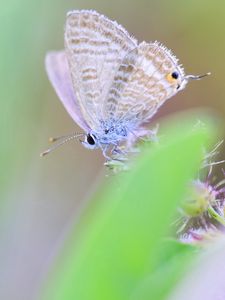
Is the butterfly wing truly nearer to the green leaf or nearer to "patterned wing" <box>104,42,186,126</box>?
"patterned wing" <box>104,42,186,126</box>

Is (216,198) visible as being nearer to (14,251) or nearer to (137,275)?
(137,275)

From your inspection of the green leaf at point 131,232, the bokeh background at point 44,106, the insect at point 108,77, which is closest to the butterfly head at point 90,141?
the insect at point 108,77

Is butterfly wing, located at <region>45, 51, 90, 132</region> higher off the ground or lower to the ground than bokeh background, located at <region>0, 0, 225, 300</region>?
lower

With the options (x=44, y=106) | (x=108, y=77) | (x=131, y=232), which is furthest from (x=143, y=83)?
(x=44, y=106)

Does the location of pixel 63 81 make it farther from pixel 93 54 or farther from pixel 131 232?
pixel 131 232

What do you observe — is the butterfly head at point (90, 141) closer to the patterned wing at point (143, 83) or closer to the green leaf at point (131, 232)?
the patterned wing at point (143, 83)

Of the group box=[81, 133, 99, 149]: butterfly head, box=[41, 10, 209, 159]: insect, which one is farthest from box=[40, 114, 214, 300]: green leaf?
box=[81, 133, 99, 149]: butterfly head
